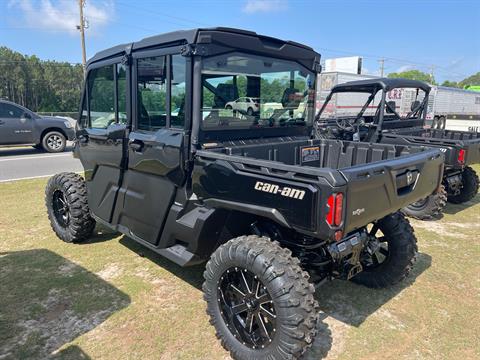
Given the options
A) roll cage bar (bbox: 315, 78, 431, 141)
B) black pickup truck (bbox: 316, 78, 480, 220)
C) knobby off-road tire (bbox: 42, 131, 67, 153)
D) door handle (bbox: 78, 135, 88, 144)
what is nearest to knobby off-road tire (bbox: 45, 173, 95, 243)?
door handle (bbox: 78, 135, 88, 144)

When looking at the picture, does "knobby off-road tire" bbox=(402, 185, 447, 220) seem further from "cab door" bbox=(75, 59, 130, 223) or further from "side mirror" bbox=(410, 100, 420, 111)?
"cab door" bbox=(75, 59, 130, 223)

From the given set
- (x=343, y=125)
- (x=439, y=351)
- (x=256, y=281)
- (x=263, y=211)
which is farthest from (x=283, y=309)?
(x=343, y=125)

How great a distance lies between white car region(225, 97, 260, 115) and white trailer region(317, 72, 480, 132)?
317cm

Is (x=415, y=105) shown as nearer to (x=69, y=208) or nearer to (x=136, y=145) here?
(x=136, y=145)

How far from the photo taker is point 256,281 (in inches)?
104

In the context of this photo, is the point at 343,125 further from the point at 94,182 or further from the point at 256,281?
the point at 256,281

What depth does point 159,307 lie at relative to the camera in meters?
3.37

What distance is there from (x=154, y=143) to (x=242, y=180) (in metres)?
1.07

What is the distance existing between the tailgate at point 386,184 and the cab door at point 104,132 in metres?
2.30

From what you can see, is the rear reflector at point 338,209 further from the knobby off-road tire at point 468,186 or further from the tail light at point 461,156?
the knobby off-road tire at point 468,186

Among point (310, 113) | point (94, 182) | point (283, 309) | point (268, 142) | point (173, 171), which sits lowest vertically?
point (283, 309)

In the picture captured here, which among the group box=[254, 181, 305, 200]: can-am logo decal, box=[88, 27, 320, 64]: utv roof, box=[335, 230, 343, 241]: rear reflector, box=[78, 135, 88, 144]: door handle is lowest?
box=[335, 230, 343, 241]: rear reflector

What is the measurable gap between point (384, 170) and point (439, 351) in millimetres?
1425

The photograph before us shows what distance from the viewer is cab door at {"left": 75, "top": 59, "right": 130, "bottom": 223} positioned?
3.77 metres
